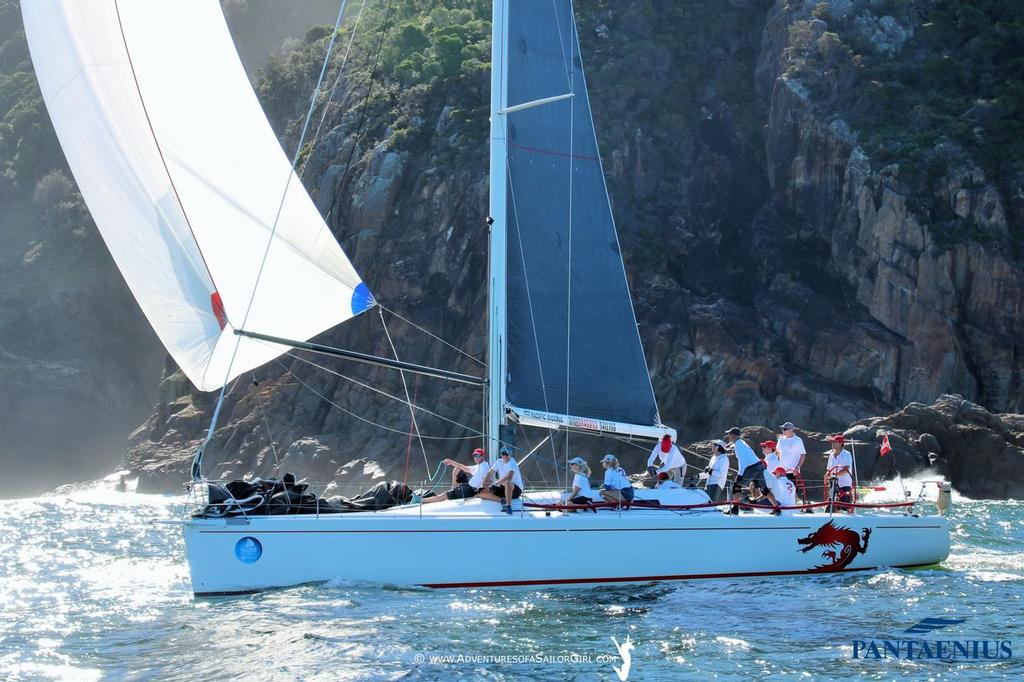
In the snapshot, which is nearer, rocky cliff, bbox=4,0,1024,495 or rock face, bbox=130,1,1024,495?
rock face, bbox=130,1,1024,495

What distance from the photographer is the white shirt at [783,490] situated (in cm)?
1377

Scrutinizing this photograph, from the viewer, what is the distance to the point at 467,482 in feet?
46.8

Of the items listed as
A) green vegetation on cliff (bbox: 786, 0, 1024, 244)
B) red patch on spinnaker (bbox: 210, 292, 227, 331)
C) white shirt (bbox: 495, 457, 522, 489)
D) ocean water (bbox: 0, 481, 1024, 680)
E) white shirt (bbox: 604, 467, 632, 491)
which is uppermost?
green vegetation on cliff (bbox: 786, 0, 1024, 244)

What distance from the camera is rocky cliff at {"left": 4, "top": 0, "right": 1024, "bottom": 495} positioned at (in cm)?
3719

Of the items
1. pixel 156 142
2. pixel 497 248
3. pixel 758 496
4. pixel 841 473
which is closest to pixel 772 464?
pixel 758 496

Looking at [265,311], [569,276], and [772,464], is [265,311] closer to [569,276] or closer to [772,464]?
[569,276]

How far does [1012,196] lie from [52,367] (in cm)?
4587

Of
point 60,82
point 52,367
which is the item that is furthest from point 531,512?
point 52,367

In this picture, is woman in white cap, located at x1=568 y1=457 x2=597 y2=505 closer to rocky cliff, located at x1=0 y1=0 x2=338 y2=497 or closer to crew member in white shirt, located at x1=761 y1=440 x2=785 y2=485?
crew member in white shirt, located at x1=761 y1=440 x2=785 y2=485

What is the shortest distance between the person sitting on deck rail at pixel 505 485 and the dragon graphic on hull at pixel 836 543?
3461mm

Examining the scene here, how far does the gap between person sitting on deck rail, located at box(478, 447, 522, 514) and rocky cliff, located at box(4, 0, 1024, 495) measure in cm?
1960

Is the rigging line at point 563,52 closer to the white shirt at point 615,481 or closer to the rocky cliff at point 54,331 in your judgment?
the white shirt at point 615,481

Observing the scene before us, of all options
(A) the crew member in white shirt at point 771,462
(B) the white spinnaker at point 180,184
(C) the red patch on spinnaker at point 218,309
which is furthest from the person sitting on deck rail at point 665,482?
(C) the red patch on spinnaker at point 218,309

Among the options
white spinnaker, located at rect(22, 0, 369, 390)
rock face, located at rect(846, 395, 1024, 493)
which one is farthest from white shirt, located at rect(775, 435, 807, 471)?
rock face, located at rect(846, 395, 1024, 493)
